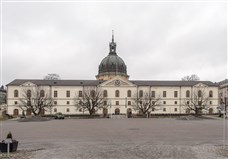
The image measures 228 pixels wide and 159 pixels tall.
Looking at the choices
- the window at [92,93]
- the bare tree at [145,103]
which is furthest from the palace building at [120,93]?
the window at [92,93]

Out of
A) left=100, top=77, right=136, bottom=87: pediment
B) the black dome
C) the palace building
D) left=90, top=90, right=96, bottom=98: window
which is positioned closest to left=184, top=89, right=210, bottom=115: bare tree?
the palace building

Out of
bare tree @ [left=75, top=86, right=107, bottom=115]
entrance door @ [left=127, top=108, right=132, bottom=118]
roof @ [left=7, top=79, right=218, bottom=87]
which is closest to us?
bare tree @ [left=75, top=86, right=107, bottom=115]

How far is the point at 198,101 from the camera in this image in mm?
89688

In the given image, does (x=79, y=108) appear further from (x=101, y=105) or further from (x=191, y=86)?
(x=191, y=86)

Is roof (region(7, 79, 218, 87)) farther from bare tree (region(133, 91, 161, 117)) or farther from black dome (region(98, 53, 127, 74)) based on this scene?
black dome (region(98, 53, 127, 74))

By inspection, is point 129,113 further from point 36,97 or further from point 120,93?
point 36,97

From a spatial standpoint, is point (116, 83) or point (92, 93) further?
point (116, 83)

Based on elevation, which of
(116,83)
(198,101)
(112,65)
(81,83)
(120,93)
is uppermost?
(112,65)

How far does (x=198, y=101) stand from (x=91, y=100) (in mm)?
31697

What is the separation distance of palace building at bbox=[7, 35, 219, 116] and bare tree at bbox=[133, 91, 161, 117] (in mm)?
727

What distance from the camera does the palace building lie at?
9469cm

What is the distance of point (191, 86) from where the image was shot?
99875 millimetres

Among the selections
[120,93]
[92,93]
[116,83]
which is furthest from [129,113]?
[92,93]

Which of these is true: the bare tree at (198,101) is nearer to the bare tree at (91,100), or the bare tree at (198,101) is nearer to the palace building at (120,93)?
the palace building at (120,93)
